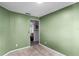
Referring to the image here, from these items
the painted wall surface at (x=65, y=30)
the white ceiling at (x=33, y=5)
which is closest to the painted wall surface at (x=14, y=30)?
the white ceiling at (x=33, y=5)

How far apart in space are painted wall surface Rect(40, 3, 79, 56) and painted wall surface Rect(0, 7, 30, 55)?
5.36 feet

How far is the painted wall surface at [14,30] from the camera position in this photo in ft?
9.24

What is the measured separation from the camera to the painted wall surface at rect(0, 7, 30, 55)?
282 cm

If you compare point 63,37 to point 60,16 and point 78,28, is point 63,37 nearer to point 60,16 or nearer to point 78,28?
point 78,28

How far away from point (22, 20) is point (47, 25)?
5.07 feet

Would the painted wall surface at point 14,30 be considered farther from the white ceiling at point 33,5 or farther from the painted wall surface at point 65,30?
the painted wall surface at point 65,30

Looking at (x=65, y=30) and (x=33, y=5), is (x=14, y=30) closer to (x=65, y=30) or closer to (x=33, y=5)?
(x=33, y=5)

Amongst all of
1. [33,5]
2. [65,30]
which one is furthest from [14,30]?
[65,30]

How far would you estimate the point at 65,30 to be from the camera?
8.87 ft

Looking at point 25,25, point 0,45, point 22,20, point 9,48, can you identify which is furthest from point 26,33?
point 0,45

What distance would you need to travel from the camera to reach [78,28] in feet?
7.28

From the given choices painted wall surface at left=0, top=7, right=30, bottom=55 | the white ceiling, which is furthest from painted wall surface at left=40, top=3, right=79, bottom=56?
painted wall surface at left=0, top=7, right=30, bottom=55

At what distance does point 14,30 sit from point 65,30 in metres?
2.54

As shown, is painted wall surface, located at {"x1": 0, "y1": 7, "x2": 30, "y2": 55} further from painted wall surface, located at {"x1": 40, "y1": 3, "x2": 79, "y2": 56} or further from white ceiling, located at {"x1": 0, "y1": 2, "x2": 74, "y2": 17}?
painted wall surface, located at {"x1": 40, "y1": 3, "x2": 79, "y2": 56}
